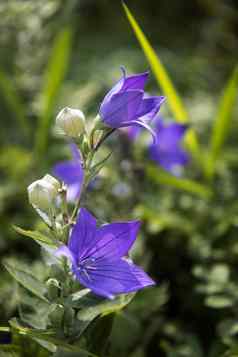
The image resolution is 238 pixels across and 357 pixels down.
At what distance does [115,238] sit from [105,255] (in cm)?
5

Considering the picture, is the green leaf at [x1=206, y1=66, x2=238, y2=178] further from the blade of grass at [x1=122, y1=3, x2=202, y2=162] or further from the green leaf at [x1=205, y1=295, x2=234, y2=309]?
the green leaf at [x1=205, y1=295, x2=234, y2=309]

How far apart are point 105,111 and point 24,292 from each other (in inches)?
17.1

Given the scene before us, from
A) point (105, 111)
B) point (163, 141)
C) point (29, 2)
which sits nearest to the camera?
point (105, 111)

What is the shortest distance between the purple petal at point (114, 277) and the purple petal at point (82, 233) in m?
0.05

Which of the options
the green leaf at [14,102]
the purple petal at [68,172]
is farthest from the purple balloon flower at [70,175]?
the green leaf at [14,102]

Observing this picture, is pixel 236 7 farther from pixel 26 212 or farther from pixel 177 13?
pixel 26 212

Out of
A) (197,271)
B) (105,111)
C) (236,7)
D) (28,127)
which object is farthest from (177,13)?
(105,111)

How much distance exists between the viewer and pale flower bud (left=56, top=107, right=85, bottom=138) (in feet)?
4.15

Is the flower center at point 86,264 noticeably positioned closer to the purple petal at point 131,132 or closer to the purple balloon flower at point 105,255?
the purple balloon flower at point 105,255

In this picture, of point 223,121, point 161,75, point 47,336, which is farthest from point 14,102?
point 47,336

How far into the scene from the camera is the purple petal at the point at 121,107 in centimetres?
127

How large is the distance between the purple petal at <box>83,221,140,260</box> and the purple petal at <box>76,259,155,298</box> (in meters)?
0.02

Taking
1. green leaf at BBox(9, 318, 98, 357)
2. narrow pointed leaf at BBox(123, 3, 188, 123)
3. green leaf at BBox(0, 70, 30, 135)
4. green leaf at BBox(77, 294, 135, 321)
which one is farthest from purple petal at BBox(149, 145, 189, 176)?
green leaf at BBox(9, 318, 98, 357)

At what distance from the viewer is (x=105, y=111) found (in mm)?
1284
